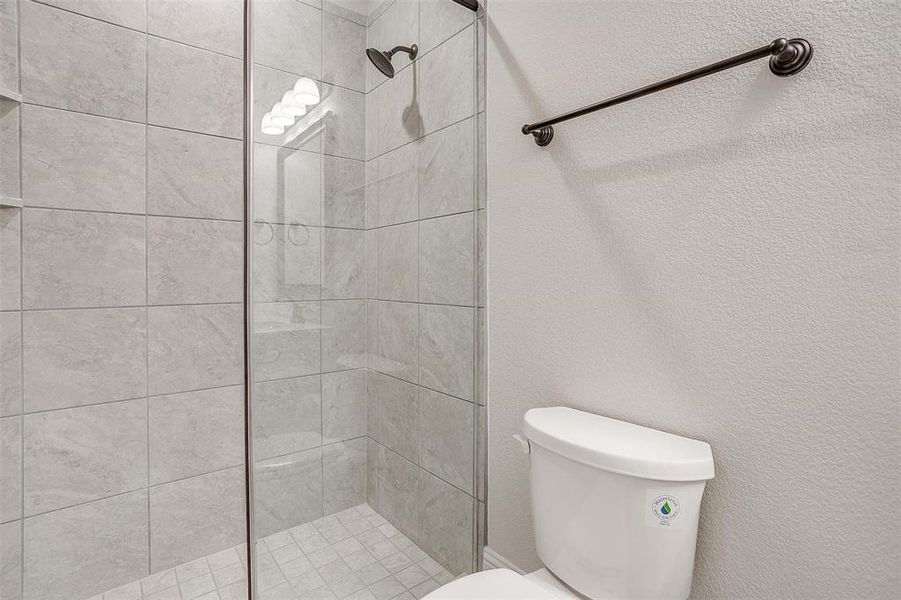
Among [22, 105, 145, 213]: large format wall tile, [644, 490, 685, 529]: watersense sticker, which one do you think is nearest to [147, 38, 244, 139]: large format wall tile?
[22, 105, 145, 213]: large format wall tile

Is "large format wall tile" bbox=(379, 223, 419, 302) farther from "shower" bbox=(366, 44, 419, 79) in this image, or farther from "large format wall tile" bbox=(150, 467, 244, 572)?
"large format wall tile" bbox=(150, 467, 244, 572)

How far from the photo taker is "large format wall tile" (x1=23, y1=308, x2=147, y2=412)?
4.52 ft

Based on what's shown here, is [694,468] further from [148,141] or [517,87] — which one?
[148,141]

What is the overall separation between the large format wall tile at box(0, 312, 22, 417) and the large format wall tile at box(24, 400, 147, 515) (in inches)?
2.4

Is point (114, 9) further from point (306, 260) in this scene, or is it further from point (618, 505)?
point (618, 505)

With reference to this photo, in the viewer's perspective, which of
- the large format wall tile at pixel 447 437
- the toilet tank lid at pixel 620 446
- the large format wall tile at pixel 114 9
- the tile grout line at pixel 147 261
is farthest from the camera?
the tile grout line at pixel 147 261

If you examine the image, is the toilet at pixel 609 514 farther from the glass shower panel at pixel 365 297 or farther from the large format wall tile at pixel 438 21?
the large format wall tile at pixel 438 21

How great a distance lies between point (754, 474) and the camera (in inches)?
32.3

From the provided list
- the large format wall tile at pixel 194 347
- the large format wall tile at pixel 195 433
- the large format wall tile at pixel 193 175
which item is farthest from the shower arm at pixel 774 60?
the large format wall tile at pixel 195 433

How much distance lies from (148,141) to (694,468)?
73.3 inches

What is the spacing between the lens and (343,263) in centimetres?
115

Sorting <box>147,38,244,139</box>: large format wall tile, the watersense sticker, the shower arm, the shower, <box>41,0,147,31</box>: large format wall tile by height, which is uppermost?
<box>41,0,147,31</box>: large format wall tile

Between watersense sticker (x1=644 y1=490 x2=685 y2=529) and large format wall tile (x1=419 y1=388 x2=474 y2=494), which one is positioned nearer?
watersense sticker (x1=644 y1=490 x2=685 y2=529)

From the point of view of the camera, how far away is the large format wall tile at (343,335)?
45.2 inches
